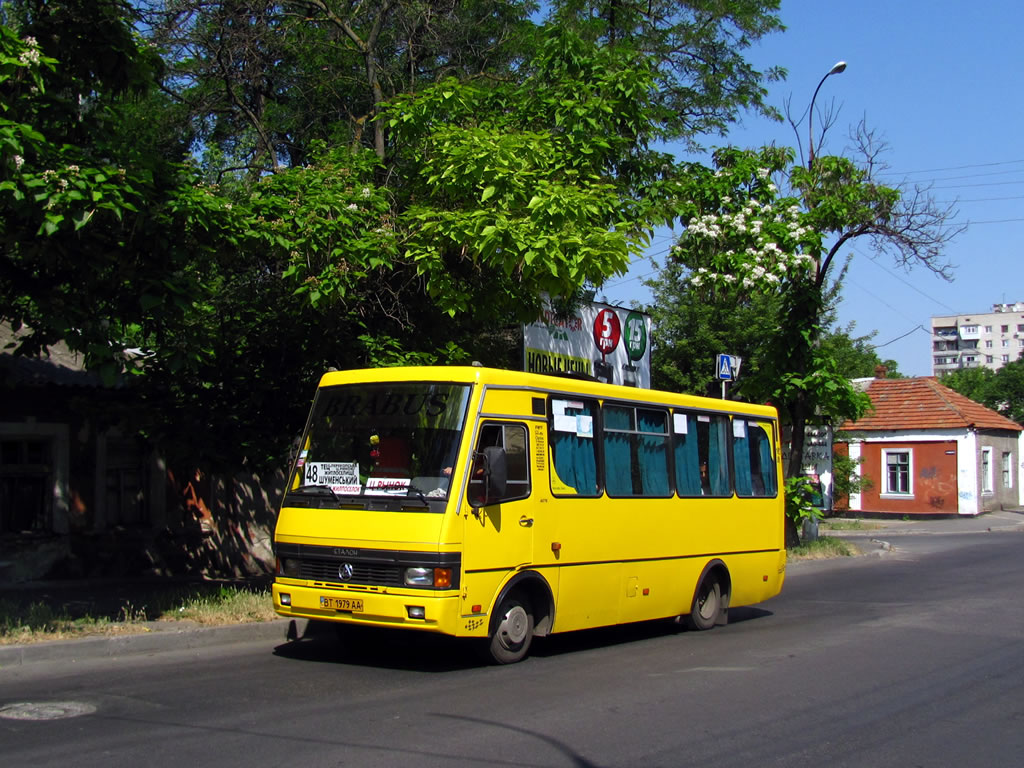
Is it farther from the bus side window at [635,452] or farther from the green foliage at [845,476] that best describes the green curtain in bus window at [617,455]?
the green foliage at [845,476]

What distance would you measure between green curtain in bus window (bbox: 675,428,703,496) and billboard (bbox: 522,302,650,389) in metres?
5.92

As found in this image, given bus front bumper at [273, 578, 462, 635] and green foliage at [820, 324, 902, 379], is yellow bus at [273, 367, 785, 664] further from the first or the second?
green foliage at [820, 324, 902, 379]

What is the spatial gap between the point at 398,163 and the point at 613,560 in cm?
658

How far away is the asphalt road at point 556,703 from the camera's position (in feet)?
20.7

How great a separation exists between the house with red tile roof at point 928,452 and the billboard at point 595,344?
19090 mm

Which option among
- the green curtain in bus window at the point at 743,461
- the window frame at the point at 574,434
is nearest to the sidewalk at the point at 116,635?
the window frame at the point at 574,434

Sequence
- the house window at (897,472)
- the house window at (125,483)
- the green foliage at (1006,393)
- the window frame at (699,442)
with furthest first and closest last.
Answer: the green foliage at (1006,393)
the house window at (897,472)
the house window at (125,483)
the window frame at (699,442)

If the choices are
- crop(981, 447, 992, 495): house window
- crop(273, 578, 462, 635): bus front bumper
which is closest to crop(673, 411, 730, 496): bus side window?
crop(273, 578, 462, 635): bus front bumper

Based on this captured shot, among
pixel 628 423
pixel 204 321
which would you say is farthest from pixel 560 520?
pixel 204 321

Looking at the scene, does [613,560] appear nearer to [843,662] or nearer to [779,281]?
[843,662]

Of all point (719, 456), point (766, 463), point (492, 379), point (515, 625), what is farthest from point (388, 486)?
point (766, 463)

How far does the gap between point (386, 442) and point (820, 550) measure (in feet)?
47.9

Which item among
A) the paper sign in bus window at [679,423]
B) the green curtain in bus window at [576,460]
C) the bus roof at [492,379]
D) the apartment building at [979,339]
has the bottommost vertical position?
the green curtain in bus window at [576,460]

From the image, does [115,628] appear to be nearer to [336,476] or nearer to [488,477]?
[336,476]
